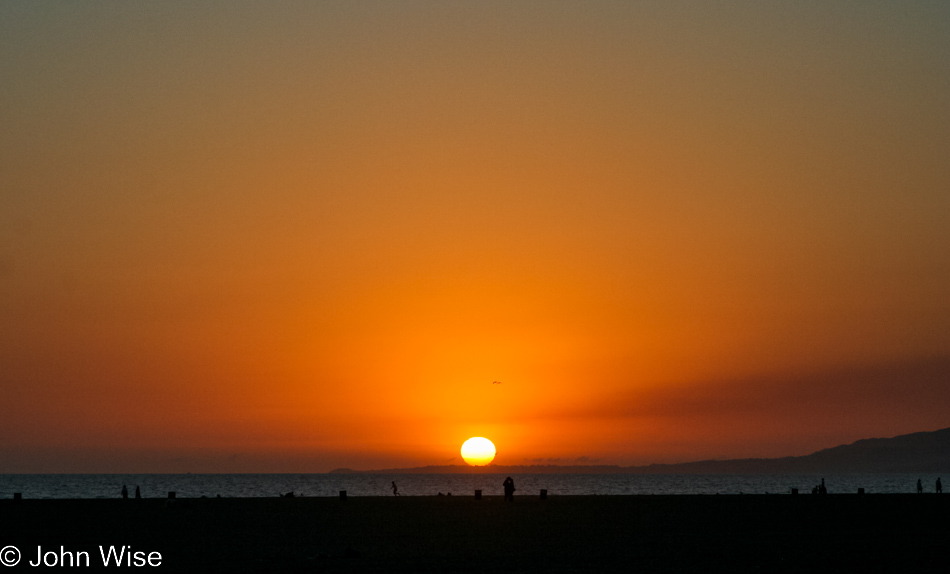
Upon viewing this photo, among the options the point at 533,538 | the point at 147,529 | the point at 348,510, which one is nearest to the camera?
the point at 533,538

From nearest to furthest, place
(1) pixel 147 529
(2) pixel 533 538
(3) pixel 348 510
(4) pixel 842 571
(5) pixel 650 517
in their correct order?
(4) pixel 842 571, (2) pixel 533 538, (1) pixel 147 529, (5) pixel 650 517, (3) pixel 348 510

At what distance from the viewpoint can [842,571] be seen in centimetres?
2228

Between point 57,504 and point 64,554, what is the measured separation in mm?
33598

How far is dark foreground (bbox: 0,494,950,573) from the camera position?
23797 millimetres

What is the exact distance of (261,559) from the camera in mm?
25000

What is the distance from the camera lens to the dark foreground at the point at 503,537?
2380 centimetres

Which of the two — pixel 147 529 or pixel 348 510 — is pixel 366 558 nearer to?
pixel 147 529

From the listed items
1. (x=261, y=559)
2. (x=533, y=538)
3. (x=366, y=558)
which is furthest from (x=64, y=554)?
(x=533, y=538)

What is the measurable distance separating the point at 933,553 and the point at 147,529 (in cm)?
2617

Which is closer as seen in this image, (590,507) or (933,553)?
(933,553)

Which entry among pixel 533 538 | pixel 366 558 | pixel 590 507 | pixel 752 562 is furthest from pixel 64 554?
pixel 590 507

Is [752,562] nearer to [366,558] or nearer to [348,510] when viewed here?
[366,558]

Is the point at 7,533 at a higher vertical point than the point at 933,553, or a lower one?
higher

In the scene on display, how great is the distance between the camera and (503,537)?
31109mm
